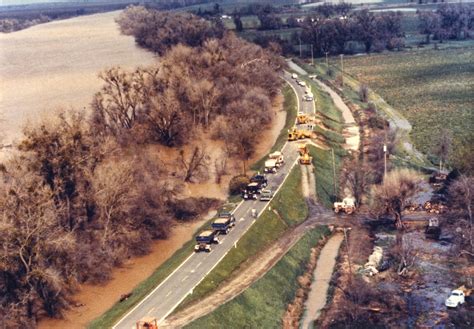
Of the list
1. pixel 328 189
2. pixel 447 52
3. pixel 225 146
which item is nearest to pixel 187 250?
pixel 328 189

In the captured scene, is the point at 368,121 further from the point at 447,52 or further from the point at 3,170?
the point at 447,52

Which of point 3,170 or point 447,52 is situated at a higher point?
point 3,170

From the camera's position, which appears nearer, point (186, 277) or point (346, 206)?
point (186, 277)

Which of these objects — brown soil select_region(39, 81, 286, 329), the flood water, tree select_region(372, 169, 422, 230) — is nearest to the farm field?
tree select_region(372, 169, 422, 230)

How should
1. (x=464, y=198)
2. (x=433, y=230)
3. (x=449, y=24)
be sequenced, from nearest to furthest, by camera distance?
1. (x=464, y=198)
2. (x=433, y=230)
3. (x=449, y=24)

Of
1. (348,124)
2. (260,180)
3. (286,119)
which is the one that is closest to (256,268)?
(260,180)

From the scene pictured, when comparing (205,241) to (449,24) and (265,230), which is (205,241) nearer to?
(265,230)
